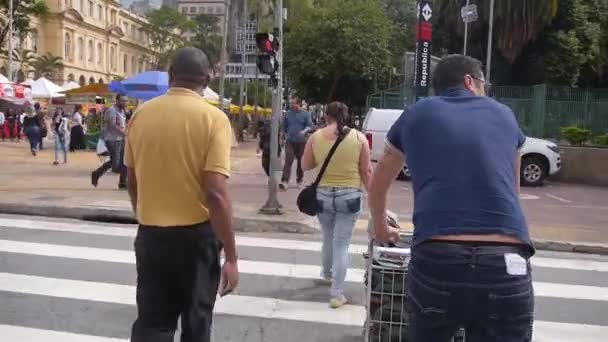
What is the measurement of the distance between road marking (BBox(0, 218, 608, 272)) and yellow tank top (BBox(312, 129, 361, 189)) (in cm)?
265

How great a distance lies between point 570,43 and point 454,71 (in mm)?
32466

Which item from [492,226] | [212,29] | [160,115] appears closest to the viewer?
[492,226]

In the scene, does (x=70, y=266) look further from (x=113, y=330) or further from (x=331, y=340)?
(x=331, y=340)

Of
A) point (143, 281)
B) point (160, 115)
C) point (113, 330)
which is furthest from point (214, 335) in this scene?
point (160, 115)

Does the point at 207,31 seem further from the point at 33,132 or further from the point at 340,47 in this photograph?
the point at 33,132

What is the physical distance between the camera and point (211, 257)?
3.40 meters

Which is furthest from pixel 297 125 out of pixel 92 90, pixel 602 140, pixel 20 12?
pixel 20 12

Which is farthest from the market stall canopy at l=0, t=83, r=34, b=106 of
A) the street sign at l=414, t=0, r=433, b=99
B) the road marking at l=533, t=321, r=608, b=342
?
the road marking at l=533, t=321, r=608, b=342

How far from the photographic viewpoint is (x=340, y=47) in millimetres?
38656

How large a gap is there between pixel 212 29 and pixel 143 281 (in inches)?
3285

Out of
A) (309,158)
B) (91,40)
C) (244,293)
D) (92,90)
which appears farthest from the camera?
(91,40)

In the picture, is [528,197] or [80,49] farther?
[80,49]

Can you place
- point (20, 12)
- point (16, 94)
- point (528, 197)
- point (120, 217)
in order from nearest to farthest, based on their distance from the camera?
point (120, 217) → point (528, 197) → point (16, 94) → point (20, 12)

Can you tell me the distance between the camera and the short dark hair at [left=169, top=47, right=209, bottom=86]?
3420 mm
